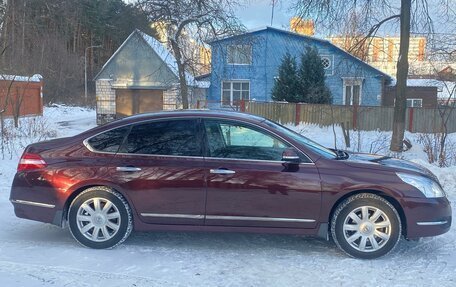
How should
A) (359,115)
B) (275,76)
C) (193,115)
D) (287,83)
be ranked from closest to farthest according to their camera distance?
(193,115) < (359,115) < (287,83) < (275,76)

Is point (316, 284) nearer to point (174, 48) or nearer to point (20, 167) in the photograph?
point (20, 167)

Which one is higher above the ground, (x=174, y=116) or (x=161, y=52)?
(x=161, y=52)

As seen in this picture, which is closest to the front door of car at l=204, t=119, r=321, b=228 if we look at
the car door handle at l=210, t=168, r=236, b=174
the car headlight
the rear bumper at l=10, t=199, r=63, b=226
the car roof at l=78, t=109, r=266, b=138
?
the car door handle at l=210, t=168, r=236, b=174

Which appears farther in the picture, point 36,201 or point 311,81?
point 311,81

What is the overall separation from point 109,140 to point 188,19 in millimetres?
14219

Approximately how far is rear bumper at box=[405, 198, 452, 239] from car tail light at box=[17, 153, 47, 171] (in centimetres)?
405

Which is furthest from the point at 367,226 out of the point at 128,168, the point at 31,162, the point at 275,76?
the point at 275,76

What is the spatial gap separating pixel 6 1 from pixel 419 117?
19.4 metres

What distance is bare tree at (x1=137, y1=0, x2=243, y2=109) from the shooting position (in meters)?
18.5

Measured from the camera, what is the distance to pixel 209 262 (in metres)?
4.80

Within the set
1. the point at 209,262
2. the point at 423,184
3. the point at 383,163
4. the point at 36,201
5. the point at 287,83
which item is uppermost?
the point at 287,83

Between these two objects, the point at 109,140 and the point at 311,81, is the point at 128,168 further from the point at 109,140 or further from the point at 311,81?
the point at 311,81

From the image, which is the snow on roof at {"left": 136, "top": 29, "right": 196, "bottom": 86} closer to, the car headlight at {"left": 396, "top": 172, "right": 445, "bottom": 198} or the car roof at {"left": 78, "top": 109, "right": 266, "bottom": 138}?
the car roof at {"left": 78, "top": 109, "right": 266, "bottom": 138}

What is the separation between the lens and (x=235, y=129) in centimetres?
531
